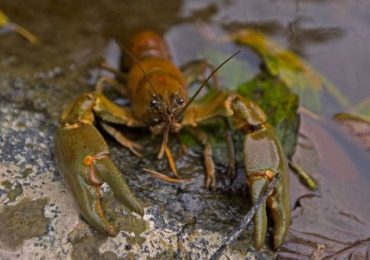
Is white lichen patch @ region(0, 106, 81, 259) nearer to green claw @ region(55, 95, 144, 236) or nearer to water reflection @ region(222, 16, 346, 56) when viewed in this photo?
green claw @ region(55, 95, 144, 236)

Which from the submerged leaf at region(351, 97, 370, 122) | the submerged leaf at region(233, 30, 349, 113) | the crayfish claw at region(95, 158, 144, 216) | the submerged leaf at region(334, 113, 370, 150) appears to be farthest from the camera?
the submerged leaf at region(233, 30, 349, 113)

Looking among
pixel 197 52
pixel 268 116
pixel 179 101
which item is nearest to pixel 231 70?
pixel 197 52

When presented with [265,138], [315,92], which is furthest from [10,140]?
[315,92]

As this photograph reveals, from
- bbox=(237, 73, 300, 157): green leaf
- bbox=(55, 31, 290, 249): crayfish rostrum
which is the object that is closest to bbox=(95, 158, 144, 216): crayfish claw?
bbox=(55, 31, 290, 249): crayfish rostrum

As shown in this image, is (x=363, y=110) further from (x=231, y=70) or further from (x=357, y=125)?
(x=231, y=70)

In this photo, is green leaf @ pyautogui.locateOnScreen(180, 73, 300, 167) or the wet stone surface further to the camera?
green leaf @ pyautogui.locateOnScreen(180, 73, 300, 167)

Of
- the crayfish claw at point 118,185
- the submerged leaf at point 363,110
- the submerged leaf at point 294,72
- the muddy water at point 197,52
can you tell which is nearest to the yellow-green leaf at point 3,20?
the muddy water at point 197,52
